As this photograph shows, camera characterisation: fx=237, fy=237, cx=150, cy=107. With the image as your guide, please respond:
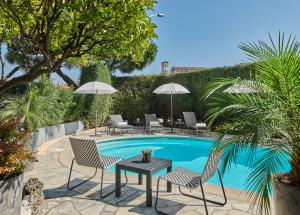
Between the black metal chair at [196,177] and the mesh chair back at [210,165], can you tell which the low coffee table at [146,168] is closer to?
the black metal chair at [196,177]

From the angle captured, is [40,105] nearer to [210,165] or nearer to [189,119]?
[210,165]

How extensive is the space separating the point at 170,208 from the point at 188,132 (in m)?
9.33

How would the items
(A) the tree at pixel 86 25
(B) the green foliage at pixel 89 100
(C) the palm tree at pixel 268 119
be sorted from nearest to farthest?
(C) the palm tree at pixel 268 119, (A) the tree at pixel 86 25, (B) the green foliage at pixel 89 100

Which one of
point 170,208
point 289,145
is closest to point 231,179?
point 170,208

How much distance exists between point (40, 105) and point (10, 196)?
16.2 ft

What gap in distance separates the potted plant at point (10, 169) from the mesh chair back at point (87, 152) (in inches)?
52.4

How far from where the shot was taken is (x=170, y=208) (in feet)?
13.5

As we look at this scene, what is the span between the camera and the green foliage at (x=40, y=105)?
6.73m

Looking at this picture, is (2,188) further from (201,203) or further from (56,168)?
(56,168)

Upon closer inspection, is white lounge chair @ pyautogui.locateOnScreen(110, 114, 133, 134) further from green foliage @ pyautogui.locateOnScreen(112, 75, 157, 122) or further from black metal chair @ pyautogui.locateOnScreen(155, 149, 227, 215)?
black metal chair @ pyautogui.locateOnScreen(155, 149, 227, 215)

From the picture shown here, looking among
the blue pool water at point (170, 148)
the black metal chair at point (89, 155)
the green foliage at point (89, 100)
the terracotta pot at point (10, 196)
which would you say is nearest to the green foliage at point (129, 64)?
the green foliage at point (89, 100)

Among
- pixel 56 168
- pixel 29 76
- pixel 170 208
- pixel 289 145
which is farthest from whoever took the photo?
pixel 56 168

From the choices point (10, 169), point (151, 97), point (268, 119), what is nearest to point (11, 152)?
point (10, 169)

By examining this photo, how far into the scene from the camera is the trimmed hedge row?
48.0ft
